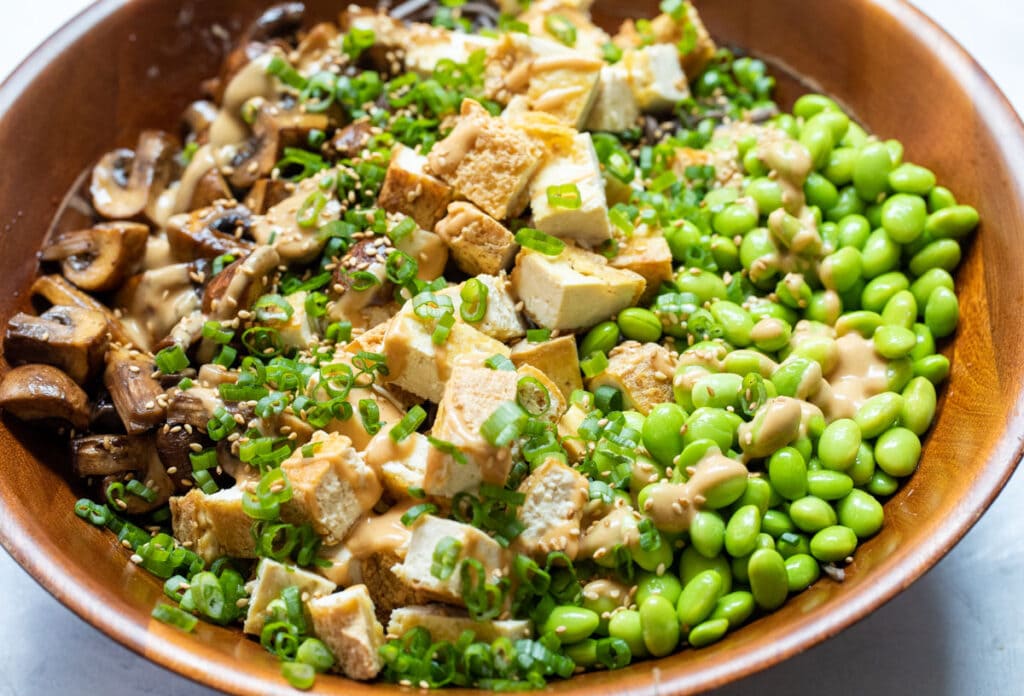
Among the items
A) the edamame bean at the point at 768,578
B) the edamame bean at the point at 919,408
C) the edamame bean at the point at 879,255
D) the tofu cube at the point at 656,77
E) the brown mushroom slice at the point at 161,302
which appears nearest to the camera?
the edamame bean at the point at 768,578

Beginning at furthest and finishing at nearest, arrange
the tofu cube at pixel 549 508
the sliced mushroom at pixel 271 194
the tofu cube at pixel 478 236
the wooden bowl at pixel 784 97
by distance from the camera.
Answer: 1. the sliced mushroom at pixel 271 194
2. the tofu cube at pixel 478 236
3. the tofu cube at pixel 549 508
4. the wooden bowl at pixel 784 97

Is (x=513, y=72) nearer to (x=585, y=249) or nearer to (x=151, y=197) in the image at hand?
(x=585, y=249)

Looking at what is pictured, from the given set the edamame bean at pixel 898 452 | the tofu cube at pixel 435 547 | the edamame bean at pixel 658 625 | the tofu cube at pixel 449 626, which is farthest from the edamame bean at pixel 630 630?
the edamame bean at pixel 898 452

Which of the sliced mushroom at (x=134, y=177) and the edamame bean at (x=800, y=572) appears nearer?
the edamame bean at (x=800, y=572)

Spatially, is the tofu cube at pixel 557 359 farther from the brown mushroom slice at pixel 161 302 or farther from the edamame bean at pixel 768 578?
the brown mushroom slice at pixel 161 302

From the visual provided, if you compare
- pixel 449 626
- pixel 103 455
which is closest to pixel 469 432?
pixel 449 626

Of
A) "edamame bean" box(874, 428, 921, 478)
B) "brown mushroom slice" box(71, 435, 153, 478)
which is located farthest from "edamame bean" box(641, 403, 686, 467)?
"brown mushroom slice" box(71, 435, 153, 478)

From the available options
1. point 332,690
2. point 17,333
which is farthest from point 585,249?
point 17,333

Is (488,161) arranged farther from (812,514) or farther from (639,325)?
(812,514)
